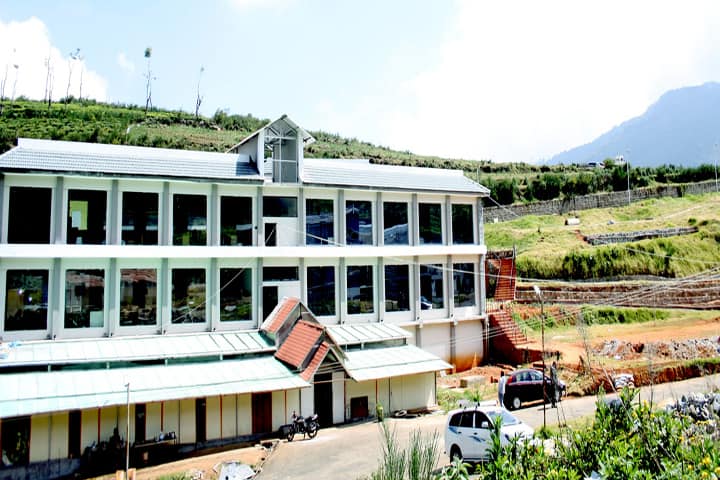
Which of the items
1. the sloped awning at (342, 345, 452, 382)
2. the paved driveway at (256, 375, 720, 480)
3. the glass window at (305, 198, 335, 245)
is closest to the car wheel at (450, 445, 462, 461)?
the paved driveway at (256, 375, 720, 480)

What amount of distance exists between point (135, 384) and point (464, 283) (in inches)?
671

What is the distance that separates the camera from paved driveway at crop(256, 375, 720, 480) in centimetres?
1659

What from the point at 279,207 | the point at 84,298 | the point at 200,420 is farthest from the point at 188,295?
the point at 279,207

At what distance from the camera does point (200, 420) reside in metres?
19.9

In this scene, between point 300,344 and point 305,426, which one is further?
point 300,344

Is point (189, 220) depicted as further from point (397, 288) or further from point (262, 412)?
point (397, 288)

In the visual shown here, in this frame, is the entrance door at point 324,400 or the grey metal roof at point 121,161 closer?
the grey metal roof at point 121,161

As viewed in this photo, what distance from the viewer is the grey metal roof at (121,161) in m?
20.7

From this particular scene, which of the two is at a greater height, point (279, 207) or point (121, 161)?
point (121, 161)

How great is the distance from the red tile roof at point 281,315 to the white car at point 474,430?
8.46 metres

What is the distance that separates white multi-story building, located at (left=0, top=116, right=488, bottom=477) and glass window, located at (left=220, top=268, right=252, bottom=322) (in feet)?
0.19

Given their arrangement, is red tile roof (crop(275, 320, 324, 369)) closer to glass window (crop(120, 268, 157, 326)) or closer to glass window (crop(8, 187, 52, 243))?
glass window (crop(120, 268, 157, 326))

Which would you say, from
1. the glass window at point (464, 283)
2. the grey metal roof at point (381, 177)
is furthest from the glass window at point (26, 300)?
the glass window at point (464, 283)

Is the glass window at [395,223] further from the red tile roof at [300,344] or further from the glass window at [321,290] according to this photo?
the red tile roof at [300,344]
